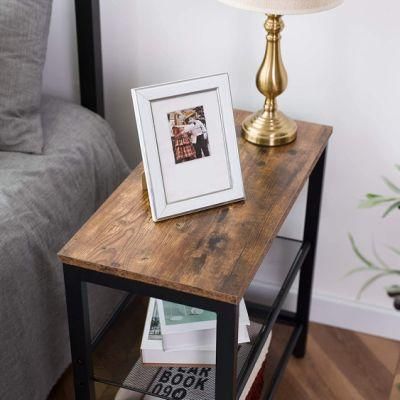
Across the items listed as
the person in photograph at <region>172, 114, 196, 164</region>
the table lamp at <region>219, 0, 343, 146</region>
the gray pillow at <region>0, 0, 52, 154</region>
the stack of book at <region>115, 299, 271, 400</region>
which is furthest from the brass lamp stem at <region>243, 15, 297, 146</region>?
the gray pillow at <region>0, 0, 52, 154</region>

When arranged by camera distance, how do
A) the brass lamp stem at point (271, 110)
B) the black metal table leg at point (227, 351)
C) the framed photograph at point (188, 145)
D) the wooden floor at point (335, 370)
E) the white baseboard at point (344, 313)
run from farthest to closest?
the white baseboard at point (344, 313), the wooden floor at point (335, 370), the brass lamp stem at point (271, 110), the framed photograph at point (188, 145), the black metal table leg at point (227, 351)

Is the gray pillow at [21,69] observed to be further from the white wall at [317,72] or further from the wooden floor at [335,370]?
the wooden floor at [335,370]

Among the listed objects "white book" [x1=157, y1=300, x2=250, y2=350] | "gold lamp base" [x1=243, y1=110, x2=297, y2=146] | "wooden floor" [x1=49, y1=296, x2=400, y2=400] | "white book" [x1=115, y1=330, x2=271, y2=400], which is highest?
"gold lamp base" [x1=243, y1=110, x2=297, y2=146]

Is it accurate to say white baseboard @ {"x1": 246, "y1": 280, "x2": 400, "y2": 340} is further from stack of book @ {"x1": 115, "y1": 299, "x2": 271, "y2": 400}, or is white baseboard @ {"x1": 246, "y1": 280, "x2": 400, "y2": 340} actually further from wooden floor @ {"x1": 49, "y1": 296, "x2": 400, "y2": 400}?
stack of book @ {"x1": 115, "y1": 299, "x2": 271, "y2": 400}

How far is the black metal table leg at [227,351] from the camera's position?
1203mm

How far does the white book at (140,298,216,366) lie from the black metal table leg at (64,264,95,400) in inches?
4.6

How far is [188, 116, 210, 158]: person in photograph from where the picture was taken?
1375mm

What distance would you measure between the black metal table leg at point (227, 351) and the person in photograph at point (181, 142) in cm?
31

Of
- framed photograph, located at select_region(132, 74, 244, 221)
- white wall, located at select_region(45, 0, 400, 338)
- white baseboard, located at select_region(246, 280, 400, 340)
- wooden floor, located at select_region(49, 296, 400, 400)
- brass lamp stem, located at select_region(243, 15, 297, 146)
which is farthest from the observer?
white baseboard, located at select_region(246, 280, 400, 340)

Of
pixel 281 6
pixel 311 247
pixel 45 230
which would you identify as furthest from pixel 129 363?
pixel 281 6

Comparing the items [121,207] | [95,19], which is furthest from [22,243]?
[95,19]

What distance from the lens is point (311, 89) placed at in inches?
70.5

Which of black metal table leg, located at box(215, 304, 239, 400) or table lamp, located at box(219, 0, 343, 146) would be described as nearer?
black metal table leg, located at box(215, 304, 239, 400)

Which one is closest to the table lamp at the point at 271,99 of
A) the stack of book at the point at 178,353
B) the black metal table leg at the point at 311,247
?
the black metal table leg at the point at 311,247
